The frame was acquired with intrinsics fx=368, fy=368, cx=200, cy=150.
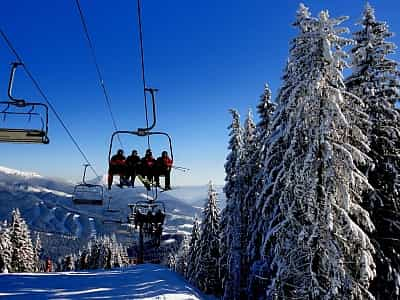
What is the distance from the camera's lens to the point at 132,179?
15133mm

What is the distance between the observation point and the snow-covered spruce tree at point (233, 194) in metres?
26.8

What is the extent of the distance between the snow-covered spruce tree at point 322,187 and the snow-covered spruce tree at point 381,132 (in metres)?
2.63

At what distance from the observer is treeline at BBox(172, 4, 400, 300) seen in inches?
543

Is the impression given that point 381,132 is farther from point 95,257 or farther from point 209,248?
point 95,257

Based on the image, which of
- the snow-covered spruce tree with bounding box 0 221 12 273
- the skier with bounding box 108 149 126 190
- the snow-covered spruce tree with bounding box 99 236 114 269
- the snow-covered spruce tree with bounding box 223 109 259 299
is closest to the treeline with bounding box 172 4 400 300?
the skier with bounding box 108 149 126 190

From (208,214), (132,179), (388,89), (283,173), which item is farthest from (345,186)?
(208,214)

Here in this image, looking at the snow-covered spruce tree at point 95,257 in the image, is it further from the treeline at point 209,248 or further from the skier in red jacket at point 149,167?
the skier in red jacket at point 149,167

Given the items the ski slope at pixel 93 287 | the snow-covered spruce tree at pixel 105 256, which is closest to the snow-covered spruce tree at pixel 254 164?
the ski slope at pixel 93 287

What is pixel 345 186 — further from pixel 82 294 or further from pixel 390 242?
pixel 82 294

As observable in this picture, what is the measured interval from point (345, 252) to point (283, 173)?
12.7 feet

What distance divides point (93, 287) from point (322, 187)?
1137 centimetres

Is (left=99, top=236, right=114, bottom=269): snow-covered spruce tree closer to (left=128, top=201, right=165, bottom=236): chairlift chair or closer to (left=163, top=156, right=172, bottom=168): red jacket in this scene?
(left=128, top=201, right=165, bottom=236): chairlift chair

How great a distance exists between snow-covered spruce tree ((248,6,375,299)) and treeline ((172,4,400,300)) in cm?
4

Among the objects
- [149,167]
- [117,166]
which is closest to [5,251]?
[117,166]
